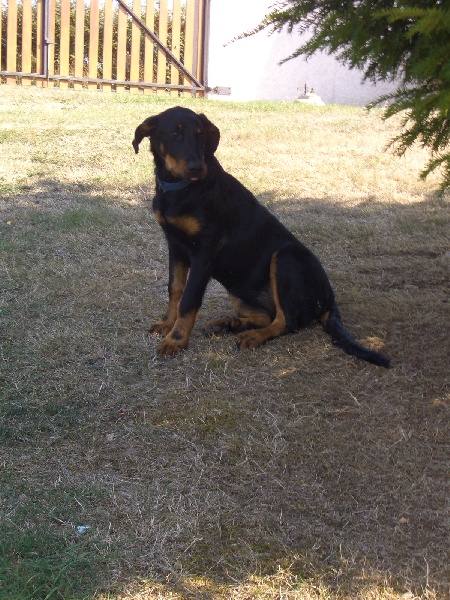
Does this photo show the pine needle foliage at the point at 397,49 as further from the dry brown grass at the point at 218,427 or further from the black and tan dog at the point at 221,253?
the dry brown grass at the point at 218,427

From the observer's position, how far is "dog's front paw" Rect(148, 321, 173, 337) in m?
5.01

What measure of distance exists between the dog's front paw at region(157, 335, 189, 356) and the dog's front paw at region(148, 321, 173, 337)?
289 mm

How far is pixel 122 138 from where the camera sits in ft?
34.8

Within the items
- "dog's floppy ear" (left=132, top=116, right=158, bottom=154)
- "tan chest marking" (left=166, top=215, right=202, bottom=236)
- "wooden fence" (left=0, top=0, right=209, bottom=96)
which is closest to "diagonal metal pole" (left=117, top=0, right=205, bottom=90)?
"wooden fence" (left=0, top=0, right=209, bottom=96)

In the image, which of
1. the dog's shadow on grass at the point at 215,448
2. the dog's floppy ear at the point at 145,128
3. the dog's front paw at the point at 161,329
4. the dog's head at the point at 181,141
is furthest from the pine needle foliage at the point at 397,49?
the dog's front paw at the point at 161,329

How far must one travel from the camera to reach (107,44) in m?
12.6

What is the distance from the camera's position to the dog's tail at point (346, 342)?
14.7 feet

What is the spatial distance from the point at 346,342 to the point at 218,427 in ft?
3.91

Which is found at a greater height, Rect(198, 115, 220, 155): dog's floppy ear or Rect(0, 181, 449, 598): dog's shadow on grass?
Rect(198, 115, 220, 155): dog's floppy ear

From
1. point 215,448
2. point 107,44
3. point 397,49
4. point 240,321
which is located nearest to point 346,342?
point 240,321

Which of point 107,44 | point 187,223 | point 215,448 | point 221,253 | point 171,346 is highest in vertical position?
point 107,44

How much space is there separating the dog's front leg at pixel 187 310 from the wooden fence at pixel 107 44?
29.3ft

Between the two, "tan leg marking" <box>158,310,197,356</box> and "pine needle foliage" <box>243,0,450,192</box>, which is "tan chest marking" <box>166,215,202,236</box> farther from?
"pine needle foliage" <box>243,0,450,192</box>

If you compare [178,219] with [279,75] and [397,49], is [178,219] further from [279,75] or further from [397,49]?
[279,75]
